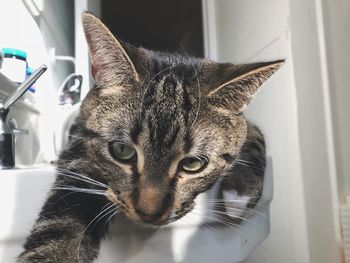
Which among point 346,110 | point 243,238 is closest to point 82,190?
point 243,238

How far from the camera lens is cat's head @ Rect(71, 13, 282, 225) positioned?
0.52m

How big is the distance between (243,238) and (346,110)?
585 mm

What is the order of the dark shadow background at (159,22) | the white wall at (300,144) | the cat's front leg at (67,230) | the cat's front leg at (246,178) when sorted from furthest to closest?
the dark shadow background at (159,22) < the white wall at (300,144) < the cat's front leg at (246,178) < the cat's front leg at (67,230)

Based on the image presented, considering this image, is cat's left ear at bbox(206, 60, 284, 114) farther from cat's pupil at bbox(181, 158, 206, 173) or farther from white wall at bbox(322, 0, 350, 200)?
white wall at bbox(322, 0, 350, 200)

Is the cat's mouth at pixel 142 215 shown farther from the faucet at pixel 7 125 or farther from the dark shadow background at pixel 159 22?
the dark shadow background at pixel 159 22

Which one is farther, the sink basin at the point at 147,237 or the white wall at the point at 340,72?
the white wall at the point at 340,72

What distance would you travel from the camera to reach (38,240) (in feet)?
1.66

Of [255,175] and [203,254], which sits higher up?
[255,175]

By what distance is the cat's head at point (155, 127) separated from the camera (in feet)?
1.71

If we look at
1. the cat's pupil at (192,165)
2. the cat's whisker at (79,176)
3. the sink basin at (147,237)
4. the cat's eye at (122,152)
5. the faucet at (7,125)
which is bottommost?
the sink basin at (147,237)

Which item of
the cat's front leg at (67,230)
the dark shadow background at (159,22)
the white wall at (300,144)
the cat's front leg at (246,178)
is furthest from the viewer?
the dark shadow background at (159,22)

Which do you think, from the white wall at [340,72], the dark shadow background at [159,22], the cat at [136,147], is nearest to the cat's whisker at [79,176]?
the cat at [136,147]

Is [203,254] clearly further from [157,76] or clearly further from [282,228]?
[282,228]

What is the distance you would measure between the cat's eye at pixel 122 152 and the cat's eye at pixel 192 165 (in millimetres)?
82
